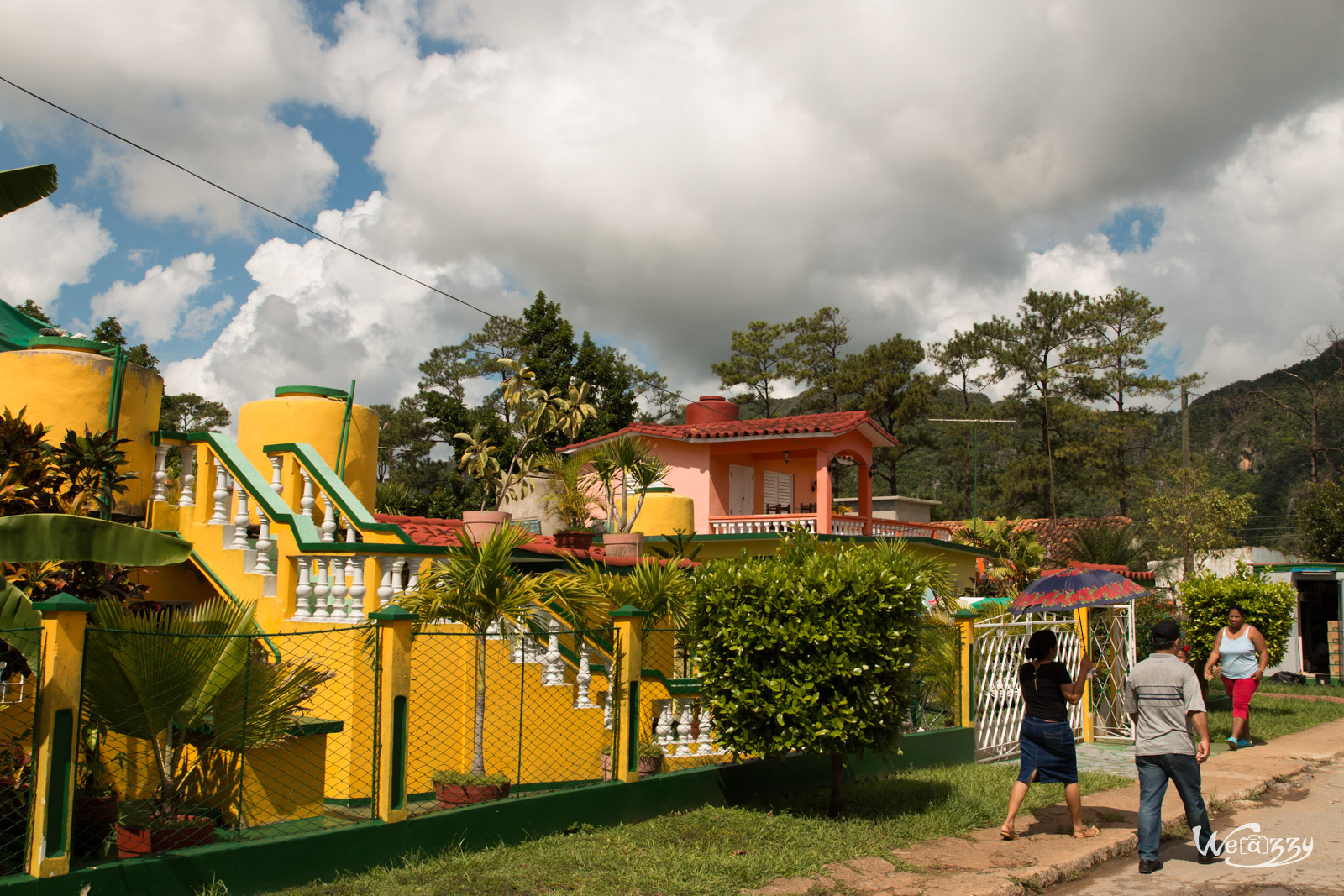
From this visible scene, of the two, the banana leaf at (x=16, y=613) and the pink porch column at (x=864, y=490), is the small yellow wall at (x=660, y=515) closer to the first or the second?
the pink porch column at (x=864, y=490)

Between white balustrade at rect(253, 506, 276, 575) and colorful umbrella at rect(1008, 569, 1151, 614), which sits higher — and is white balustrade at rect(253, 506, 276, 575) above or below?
above

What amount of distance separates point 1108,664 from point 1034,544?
11.2m

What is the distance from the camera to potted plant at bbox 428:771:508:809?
644cm

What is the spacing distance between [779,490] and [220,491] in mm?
18774

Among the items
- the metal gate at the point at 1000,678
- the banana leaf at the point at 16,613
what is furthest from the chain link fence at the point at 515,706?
the metal gate at the point at 1000,678

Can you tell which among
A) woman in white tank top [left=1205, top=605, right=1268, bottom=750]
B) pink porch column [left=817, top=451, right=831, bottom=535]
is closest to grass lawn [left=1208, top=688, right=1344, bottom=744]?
woman in white tank top [left=1205, top=605, right=1268, bottom=750]

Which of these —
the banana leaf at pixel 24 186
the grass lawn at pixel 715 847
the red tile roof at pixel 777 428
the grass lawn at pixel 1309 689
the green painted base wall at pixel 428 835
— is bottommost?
the grass lawn at pixel 1309 689

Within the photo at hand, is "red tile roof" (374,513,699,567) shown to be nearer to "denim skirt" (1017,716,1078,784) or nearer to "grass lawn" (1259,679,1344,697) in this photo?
"denim skirt" (1017,716,1078,784)

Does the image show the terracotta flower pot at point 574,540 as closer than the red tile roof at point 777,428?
Yes

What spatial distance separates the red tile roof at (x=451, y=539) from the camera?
1057 centimetres

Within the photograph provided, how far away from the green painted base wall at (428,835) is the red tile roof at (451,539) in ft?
8.67

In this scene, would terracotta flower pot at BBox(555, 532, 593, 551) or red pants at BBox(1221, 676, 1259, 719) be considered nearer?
red pants at BBox(1221, 676, 1259, 719)

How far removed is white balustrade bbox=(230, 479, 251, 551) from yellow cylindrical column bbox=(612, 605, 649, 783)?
11.2 ft

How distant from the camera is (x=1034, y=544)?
77.9ft
